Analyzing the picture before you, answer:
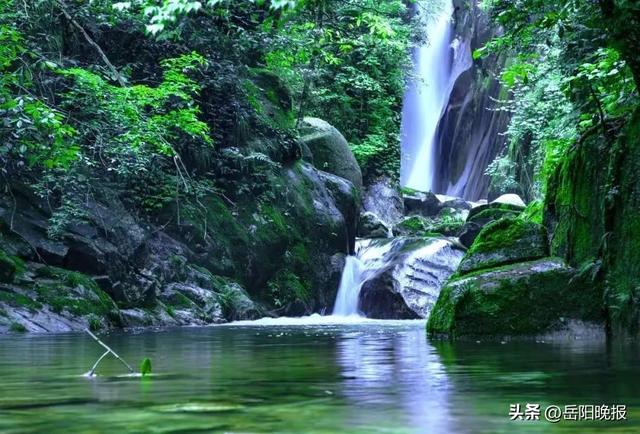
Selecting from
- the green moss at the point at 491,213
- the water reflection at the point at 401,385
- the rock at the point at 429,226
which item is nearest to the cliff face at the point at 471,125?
the rock at the point at 429,226

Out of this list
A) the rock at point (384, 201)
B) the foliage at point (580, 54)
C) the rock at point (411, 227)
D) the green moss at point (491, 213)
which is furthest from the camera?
the rock at point (384, 201)

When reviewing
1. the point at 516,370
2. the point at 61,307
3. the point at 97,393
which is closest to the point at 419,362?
the point at 516,370

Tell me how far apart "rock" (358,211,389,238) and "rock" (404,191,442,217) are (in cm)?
590

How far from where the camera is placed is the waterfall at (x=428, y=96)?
1506 inches

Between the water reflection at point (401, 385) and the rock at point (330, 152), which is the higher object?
the rock at point (330, 152)

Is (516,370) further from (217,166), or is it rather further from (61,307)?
(217,166)

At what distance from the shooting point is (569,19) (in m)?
9.44

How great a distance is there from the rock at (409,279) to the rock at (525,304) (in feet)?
34.8

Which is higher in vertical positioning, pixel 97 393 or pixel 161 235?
pixel 161 235

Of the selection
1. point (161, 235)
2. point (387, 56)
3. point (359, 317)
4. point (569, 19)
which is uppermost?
point (387, 56)

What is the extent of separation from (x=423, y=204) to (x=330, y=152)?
6544 millimetres

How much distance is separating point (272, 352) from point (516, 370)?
2.73m

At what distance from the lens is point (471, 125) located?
36688mm

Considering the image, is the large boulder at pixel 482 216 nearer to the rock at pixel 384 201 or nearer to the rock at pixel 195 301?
the rock at pixel 384 201
